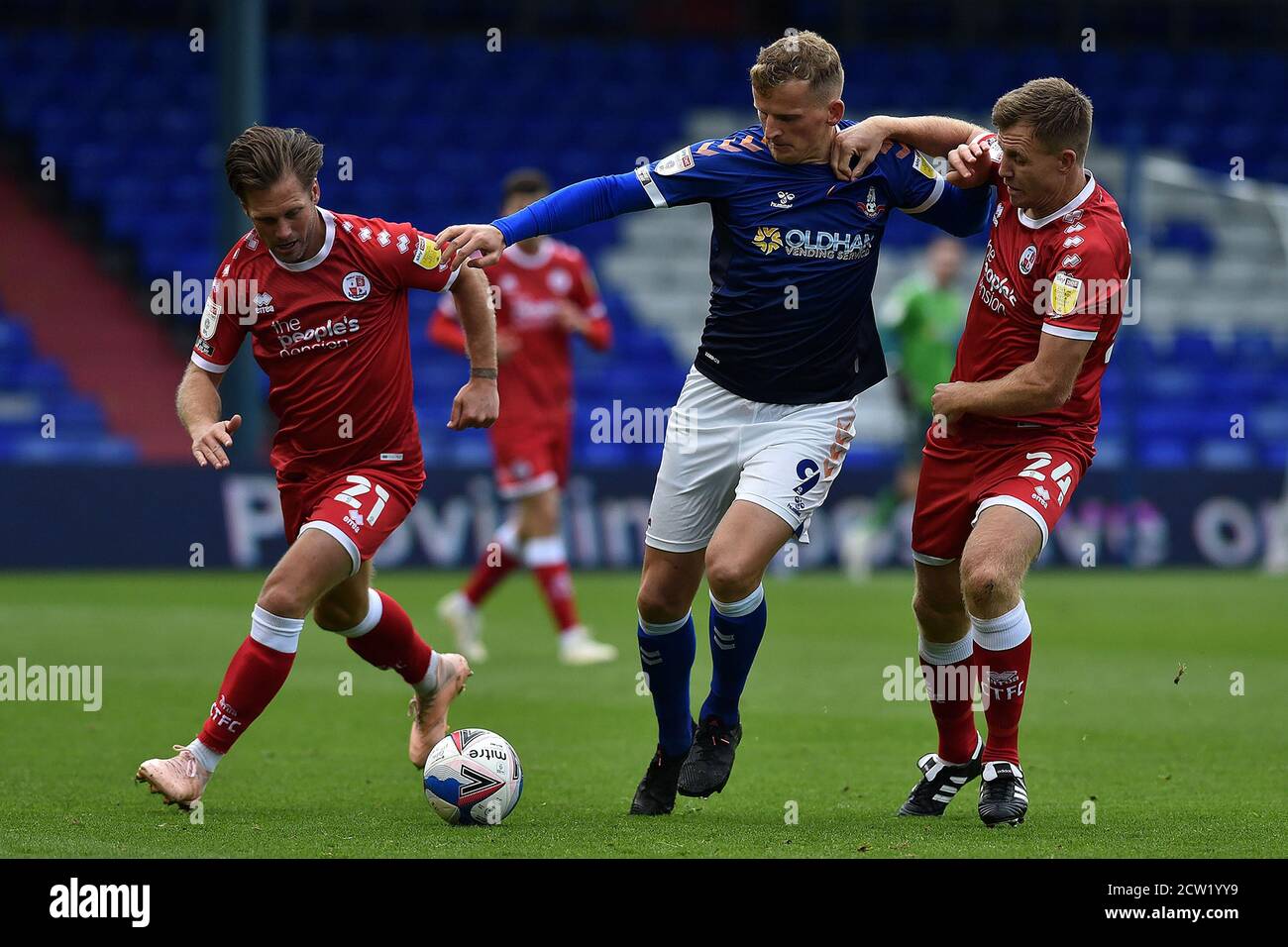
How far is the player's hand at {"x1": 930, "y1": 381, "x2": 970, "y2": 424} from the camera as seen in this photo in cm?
585

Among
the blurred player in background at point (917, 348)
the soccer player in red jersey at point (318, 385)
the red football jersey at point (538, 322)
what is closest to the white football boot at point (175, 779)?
the soccer player in red jersey at point (318, 385)

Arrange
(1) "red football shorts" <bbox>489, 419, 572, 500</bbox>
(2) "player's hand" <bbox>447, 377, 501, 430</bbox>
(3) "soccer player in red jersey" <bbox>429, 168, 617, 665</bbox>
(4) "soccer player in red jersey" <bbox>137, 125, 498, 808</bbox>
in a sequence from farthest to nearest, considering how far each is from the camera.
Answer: (1) "red football shorts" <bbox>489, 419, 572, 500</bbox> → (3) "soccer player in red jersey" <bbox>429, 168, 617, 665</bbox> → (2) "player's hand" <bbox>447, 377, 501, 430</bbox> → (4) "soccer player in red jersey" <bbox>137, 125, 498, 808</bbox>

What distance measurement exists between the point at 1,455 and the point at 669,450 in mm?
13763

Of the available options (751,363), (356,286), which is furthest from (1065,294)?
(356,286)

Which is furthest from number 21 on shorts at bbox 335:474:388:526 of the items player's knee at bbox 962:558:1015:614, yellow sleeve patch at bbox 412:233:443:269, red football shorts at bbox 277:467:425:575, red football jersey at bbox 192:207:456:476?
player's knee at bbox 962:558:1015:614

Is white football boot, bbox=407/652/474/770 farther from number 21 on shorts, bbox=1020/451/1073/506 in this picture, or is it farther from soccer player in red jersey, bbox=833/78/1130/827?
number 21 on shorts, bbox=1020/451/1073/506

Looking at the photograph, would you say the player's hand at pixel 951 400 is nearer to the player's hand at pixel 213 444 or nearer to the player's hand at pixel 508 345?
the player's hand at pixel 213 444

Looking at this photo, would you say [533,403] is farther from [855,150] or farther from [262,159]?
[262,159]

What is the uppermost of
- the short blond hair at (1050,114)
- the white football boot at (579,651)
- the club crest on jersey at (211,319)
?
the short blond hair at (1050,114)

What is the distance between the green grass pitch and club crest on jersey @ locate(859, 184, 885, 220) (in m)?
1.91

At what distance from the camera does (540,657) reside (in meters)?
10.5

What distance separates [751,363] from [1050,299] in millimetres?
973

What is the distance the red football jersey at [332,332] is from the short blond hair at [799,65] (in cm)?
121

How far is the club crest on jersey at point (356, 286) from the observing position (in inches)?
242
